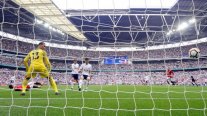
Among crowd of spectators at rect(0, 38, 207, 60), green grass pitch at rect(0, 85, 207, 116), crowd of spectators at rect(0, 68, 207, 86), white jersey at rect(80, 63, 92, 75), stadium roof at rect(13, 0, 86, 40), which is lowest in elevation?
green grass pitch at rect(0, 85, 207, 116)

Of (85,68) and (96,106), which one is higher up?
(85,68)

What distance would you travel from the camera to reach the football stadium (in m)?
6.66

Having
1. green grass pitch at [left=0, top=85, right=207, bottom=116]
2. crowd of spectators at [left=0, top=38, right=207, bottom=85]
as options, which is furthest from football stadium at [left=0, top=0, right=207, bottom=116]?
crowd of spectators at [left=0, top=38, right=207, bottom=85]

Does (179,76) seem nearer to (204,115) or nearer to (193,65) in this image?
(193,65)

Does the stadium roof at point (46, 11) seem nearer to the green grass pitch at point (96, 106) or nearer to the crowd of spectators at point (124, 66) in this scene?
the crowd of spectators at point (124, 66)

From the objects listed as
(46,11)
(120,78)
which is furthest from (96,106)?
(120,78)

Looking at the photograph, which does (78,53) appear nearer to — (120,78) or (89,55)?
(89,55)

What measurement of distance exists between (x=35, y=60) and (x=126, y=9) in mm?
11872

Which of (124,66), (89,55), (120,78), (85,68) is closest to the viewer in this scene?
(85,68)

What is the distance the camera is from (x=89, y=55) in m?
15.9

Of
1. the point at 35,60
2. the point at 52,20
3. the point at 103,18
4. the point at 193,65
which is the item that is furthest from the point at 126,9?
the point at 193,65

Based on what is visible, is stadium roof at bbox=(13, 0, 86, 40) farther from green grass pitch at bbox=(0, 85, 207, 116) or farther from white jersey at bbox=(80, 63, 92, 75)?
green grass pitch at bbox=(0, 85, 207, 116)

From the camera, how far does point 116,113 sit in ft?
17.9

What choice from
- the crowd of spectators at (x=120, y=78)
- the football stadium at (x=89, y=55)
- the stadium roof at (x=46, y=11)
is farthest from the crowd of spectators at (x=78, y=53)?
the crowd of spectators at (x=120, y=78)
